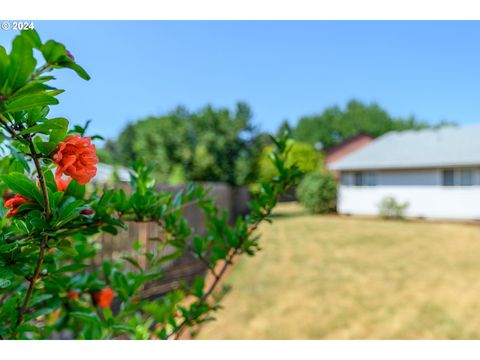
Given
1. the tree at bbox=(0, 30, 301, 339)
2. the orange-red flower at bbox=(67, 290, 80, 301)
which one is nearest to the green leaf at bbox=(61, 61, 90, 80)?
the tree at bbox=(0, 30, 301, 339)

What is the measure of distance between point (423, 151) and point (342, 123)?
18.1 m

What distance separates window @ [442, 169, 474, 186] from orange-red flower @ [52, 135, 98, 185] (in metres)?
13.9

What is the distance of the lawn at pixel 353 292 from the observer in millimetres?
3080

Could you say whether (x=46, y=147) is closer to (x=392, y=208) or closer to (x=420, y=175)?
(x=392, y=208)

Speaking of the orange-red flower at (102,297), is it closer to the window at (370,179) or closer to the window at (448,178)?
the window at (448,178)

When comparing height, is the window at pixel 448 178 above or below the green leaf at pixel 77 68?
below

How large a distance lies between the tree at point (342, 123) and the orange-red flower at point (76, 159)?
29.9 meters

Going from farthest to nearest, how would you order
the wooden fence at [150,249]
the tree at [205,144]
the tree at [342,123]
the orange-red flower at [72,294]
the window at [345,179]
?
1. the tree at [342,123]
2. the tree at [205,144]
3. the window at [345,179]
4. the wooden fence at [150,249]
5. the orange-red flower at [72,294]

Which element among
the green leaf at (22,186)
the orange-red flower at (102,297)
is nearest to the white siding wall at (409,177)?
the orange-red flower at (102,297)

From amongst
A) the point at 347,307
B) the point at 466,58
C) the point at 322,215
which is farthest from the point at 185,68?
the point at 322,215

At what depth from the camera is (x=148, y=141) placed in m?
16.8

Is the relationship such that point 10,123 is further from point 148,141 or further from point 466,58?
point 148,141

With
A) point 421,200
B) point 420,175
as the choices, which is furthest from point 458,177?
point 421,200

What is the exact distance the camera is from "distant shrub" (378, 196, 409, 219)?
12.5 m
